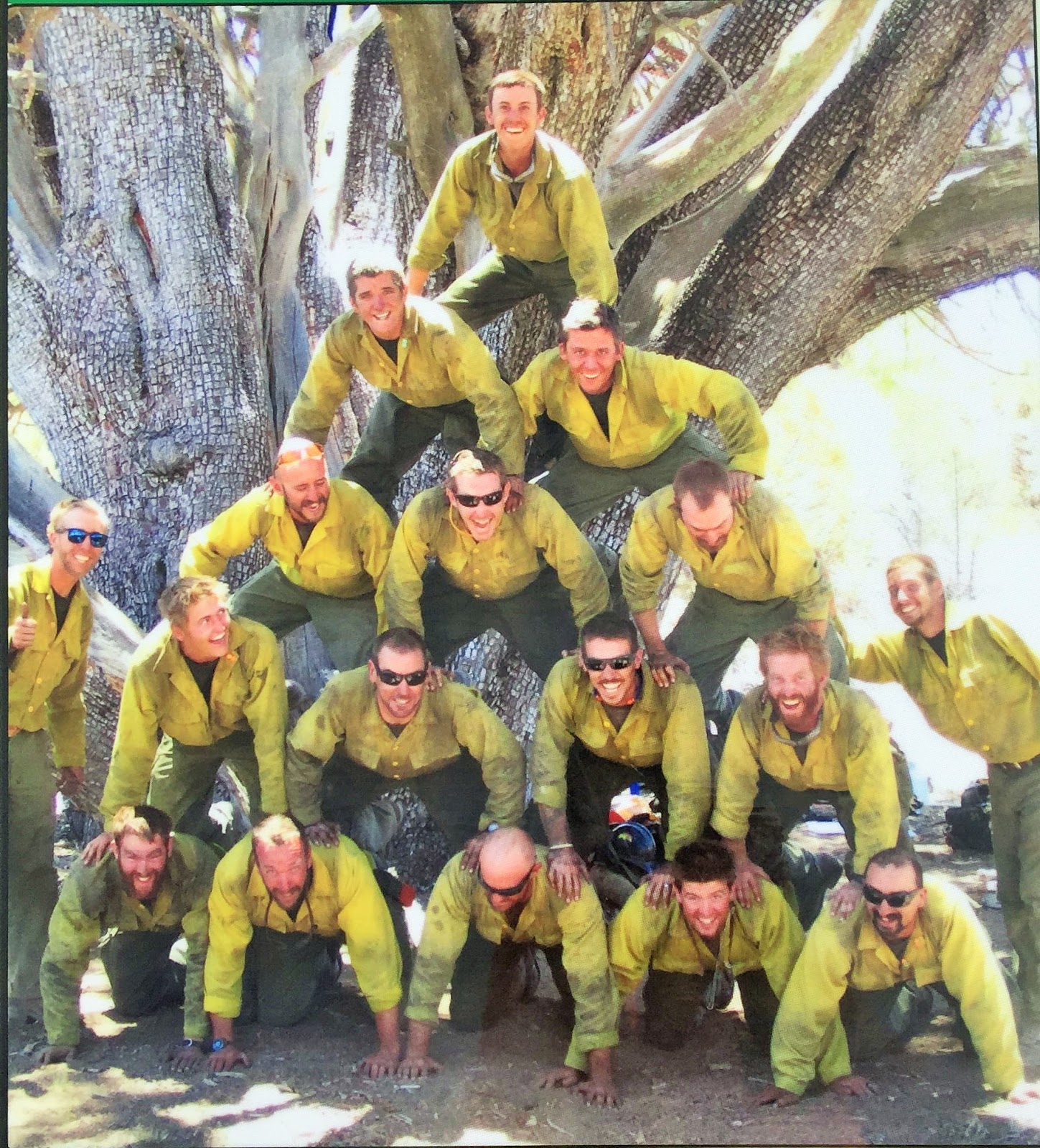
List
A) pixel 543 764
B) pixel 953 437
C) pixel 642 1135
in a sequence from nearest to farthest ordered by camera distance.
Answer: pixel 642 1135 → pixel 543 764 → pixel 953 437

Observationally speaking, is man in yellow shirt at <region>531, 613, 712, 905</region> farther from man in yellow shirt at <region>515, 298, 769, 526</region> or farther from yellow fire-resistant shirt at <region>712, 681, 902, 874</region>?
man in yellow shirt at <region>515, 298, 769, 526</region>

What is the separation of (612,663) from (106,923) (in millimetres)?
1757

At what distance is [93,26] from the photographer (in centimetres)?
479

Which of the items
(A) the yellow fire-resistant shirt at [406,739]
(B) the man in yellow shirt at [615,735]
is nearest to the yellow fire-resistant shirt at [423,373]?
(B) the man in yellow shirt at [615,735]

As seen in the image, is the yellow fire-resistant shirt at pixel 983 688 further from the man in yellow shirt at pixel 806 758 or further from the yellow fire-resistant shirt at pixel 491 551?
the yellow fire-resistant shirt at pixel 491 551

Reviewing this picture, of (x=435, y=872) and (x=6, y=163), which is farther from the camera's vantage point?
(x=435, y=872)

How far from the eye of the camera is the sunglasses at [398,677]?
156 inches

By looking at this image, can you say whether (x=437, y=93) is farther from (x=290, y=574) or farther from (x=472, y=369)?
(x=290, y=574)

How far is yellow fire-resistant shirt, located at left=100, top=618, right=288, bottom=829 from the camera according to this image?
161 inches

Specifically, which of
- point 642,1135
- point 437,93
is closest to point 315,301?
point 437,93

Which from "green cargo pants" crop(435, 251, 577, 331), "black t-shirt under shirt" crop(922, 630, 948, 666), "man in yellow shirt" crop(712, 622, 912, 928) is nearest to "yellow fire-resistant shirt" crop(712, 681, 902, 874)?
"man in yellow shirt" crop(712, 622, 912, 928)

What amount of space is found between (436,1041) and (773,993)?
1020 millimetres

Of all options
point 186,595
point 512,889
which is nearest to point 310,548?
point 186,595

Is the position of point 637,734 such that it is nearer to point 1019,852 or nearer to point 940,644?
point 940,644
